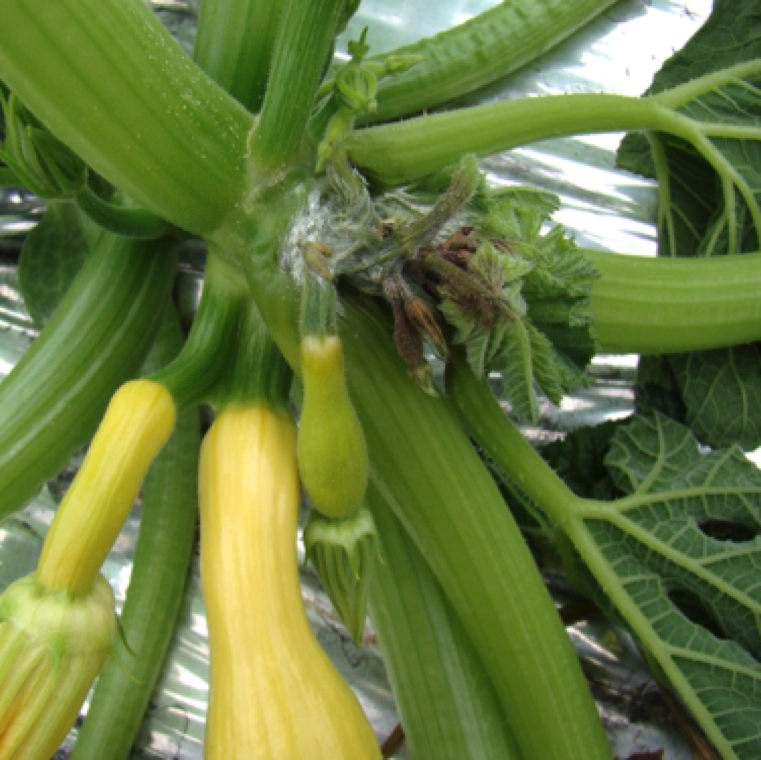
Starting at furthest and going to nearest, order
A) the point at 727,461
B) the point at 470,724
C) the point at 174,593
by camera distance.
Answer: the point at 174,593 < the point at 727,461 < the point at 470,724

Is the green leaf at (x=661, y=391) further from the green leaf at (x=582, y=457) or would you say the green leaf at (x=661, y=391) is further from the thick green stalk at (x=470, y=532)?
the thick green stalk at (x=470, y=532)

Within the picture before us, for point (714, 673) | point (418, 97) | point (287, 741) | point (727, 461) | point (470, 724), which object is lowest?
point (287, 741)

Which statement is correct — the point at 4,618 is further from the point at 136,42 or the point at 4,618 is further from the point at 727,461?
the point at 727,461

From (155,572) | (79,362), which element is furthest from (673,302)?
(155,572)

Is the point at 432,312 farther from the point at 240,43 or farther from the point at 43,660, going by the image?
the point at 43,660

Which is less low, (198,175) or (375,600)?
(198,175)

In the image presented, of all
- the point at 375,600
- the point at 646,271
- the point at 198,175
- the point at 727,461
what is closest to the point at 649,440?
the point at 727,461

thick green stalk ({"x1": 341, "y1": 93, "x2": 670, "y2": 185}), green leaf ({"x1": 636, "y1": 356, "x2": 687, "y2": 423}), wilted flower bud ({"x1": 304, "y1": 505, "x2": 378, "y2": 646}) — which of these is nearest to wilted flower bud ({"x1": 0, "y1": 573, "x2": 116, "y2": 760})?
wilted flower bud ({"x1": 304, "y1": 505, "x2": 378, "y2": 646})

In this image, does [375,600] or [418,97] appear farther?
[418,97]
